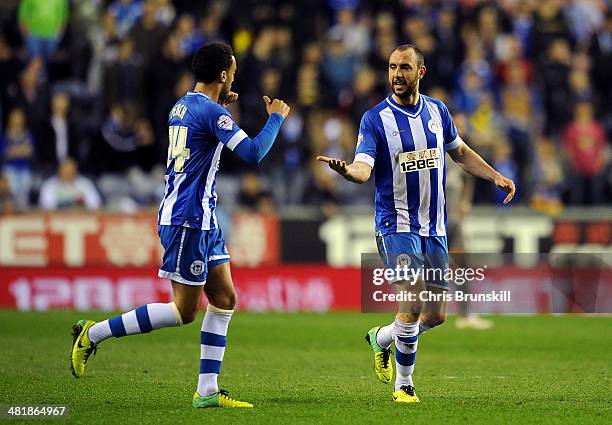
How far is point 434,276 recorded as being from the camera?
9375mm

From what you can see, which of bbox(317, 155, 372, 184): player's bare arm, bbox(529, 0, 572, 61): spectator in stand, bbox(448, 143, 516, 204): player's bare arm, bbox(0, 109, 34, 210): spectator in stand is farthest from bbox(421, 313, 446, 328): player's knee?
bbox(529, 0, 572, 61): spectator in stand

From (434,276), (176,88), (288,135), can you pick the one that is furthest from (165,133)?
(434,276)

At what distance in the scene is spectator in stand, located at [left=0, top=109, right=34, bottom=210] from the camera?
19.2 metres

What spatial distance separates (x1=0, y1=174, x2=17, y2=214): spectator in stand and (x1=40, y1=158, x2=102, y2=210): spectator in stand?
449mm

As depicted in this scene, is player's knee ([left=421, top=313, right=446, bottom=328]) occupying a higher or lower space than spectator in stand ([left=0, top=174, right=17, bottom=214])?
lower

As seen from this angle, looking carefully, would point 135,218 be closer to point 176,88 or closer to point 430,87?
point 176,88

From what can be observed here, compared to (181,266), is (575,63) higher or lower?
higher

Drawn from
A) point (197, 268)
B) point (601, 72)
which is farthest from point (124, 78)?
point (197, 268)

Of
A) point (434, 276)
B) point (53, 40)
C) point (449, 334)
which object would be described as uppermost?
point (53, 40)

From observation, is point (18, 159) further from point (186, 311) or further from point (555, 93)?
point (186, 311)

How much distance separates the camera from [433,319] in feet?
31.2

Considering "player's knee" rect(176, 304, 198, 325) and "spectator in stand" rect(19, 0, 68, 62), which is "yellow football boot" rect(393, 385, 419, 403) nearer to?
"player's knee" rect(176, 304, 198, 325)

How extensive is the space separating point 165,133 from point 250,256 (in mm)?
2525

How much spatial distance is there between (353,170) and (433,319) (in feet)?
4.72
